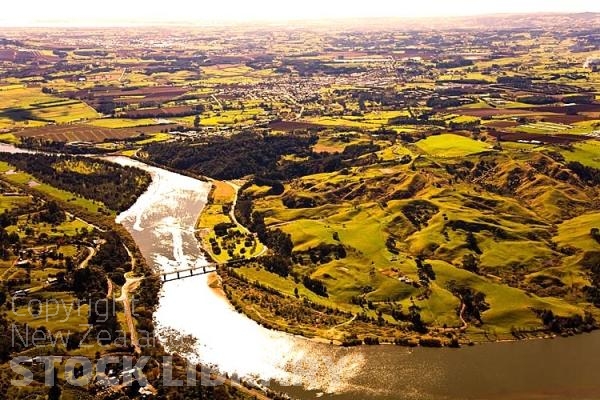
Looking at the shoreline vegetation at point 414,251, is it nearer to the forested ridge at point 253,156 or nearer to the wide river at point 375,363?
the forested ridge at point 253,156

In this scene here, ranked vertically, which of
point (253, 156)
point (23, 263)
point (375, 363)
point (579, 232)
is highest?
point (579, 232)

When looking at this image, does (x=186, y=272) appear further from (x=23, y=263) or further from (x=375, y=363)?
(x=375, y=363)

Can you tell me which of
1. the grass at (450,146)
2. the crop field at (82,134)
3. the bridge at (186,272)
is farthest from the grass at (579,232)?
the crop field at (82,134)

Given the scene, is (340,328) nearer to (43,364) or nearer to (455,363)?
(455,363)

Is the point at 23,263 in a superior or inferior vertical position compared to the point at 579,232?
inferior

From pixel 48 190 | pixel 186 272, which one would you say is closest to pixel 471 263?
pixel 186 272

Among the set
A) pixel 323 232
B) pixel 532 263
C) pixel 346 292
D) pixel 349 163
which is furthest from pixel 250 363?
pixel 349 163
